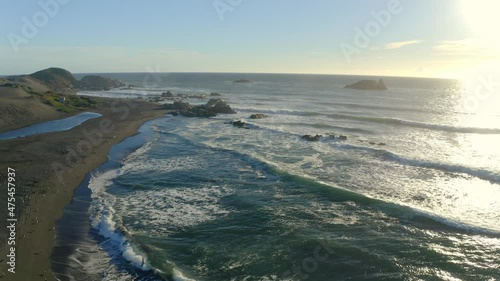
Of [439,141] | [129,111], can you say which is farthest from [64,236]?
[129,111]

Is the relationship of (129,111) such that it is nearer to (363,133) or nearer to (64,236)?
(363,133)

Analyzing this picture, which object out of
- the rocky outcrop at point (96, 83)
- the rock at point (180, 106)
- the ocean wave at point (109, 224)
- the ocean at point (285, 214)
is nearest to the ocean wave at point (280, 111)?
the rock at point (180, 106)

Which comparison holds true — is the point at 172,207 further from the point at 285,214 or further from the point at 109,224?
the point at 285,214

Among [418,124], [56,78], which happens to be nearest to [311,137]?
[418,124]

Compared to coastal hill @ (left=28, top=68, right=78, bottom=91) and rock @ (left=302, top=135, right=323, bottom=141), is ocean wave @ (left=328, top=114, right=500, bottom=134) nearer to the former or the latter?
rock @ (left=302, top=135, right=323, bottom=141)

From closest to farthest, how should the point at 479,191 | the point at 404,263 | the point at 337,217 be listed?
the point at 404,263, the point at 337,217, the point at 479,191

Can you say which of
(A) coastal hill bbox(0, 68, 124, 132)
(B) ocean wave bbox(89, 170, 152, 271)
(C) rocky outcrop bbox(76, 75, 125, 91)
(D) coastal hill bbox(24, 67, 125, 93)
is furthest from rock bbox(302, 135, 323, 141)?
(C) rocky outcrop bbox(76, 75, 125, 91)

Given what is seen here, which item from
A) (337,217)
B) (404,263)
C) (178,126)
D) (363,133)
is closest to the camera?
(404,263)
